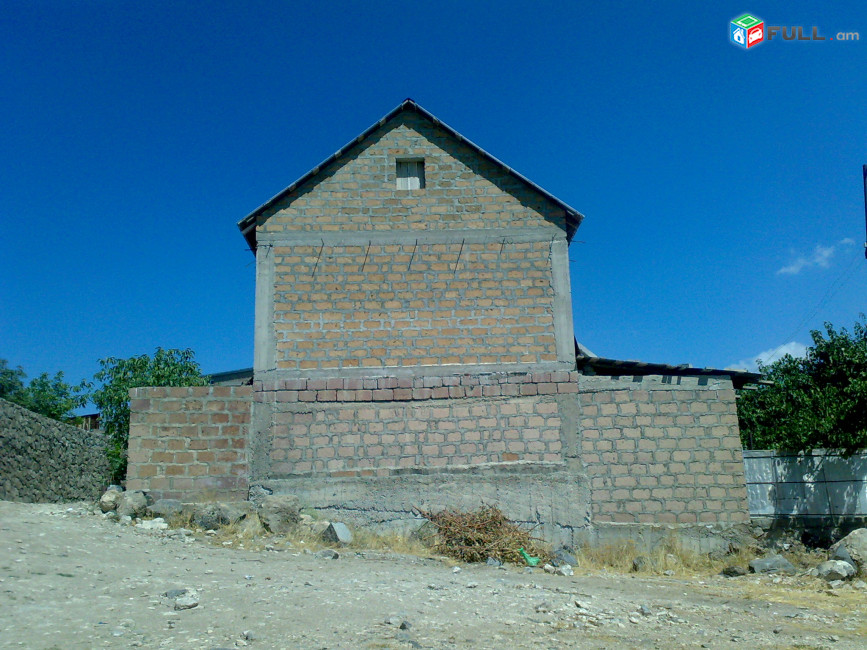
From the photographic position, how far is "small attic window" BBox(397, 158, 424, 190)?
37.0 ft

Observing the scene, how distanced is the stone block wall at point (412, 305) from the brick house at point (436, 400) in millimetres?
21

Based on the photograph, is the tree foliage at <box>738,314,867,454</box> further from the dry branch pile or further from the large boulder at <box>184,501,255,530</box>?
the large boulder at <box>184,501,255,530</box>

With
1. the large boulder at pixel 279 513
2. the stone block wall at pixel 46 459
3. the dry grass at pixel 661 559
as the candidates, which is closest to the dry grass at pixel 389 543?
the large boulder at pixel 279 513

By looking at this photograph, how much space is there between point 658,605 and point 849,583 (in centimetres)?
326

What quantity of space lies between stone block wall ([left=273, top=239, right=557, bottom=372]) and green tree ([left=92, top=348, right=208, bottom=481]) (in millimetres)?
9637

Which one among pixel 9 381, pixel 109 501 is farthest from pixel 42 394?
pixel 109 501

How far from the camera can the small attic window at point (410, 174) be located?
37.0 ft

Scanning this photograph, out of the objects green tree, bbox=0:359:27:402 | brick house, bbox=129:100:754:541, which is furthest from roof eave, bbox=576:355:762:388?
green tree, bbox=0:359:27:402

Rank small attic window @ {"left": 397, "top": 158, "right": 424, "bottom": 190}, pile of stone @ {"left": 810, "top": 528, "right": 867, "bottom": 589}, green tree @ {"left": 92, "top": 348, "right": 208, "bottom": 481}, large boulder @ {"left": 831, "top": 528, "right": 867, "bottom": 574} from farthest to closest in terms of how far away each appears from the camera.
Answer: green tree @ {"left": 92, "top": 348, "right": 208, "bottom": 481} → small attic window @ {"left": 397, "top": 158, "right": 424, "bottom": 190} → large boulder @ {"left": 831, "top": 528, "right": 867, "bottom": 574} → pile of stone @ {"left": 810, "top": 528, "right": 867, "bottom": 589}

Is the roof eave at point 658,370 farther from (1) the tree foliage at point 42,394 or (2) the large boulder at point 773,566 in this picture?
(1) the tree foliage at point 42,394

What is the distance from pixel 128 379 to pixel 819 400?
54.3ft

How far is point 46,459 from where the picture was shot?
14633 mm

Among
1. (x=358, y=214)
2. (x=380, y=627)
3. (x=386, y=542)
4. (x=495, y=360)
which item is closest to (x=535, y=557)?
(x=386, y=542)

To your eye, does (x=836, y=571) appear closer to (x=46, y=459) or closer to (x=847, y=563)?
(x=847, y=563)
